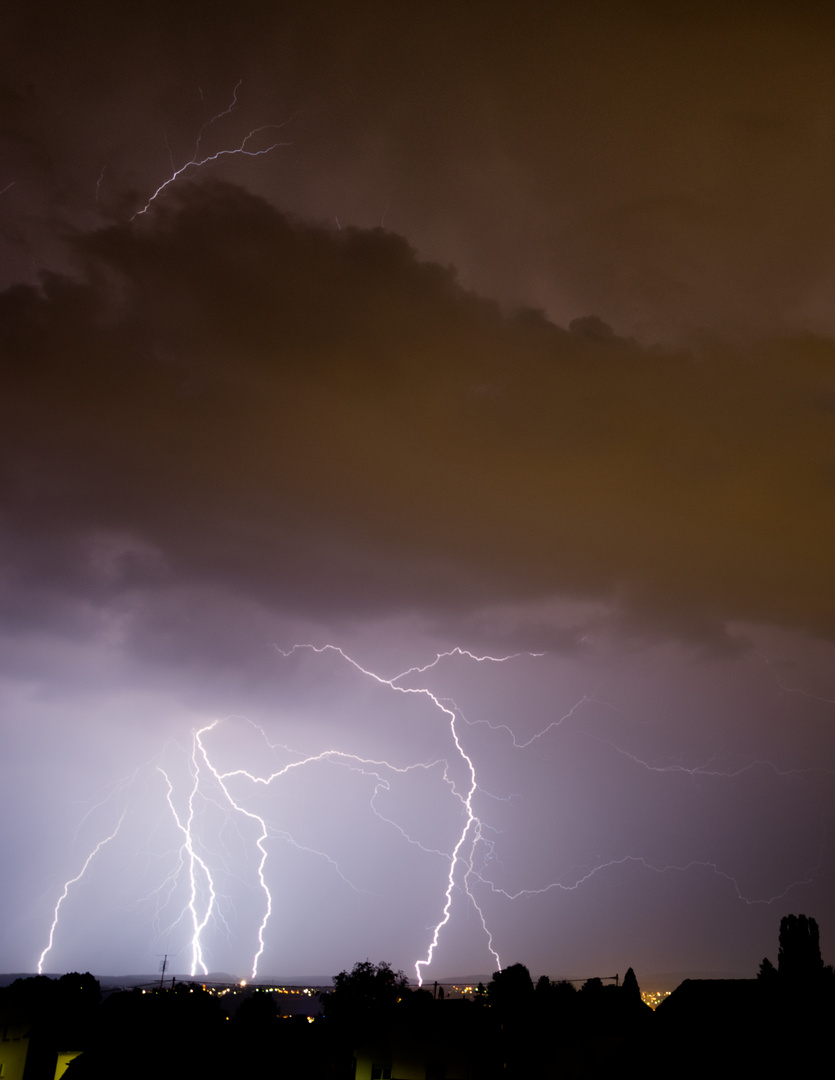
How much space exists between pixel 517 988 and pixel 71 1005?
1015 inches

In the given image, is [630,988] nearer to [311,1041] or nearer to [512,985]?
[311,1041]

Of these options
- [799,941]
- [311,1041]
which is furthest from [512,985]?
[311,1041]

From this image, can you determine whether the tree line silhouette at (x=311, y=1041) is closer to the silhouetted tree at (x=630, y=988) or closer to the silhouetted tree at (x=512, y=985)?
the silhouetted tree at (x=630, y=988)

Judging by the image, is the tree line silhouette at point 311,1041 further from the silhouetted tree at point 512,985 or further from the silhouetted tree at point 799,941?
the silhouetted tree at point 512,985

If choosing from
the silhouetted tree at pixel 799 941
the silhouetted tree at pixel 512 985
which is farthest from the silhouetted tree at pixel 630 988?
the silhouetted tree at pixel 512 985

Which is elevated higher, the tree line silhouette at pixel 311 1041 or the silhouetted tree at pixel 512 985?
the tree line silhouette at pixel 311 1041

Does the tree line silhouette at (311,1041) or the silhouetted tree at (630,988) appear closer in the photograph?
the tree line silhouette at (311,1041)

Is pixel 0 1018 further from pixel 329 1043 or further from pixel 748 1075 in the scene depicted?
pixel 748 1075

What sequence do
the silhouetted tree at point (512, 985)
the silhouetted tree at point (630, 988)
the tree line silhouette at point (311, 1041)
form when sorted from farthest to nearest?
the silhouetted tree at point (512, 985), the silhouetted tree at point (630, 988), the tree line silhouette at point (311, 1041)

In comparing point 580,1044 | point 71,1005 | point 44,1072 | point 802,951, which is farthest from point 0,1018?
point 802,951

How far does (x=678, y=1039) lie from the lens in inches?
206

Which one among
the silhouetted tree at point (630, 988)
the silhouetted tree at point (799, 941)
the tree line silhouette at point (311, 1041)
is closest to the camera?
the tree line silhouette at point (311, 1041)

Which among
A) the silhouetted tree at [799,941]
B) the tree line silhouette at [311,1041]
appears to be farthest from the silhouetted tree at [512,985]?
the tree line silhouette at [311,1041]

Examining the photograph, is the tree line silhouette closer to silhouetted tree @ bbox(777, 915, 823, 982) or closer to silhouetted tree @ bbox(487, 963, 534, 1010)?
silhouetted tree @ bbox(777, 915, 823, 982)
